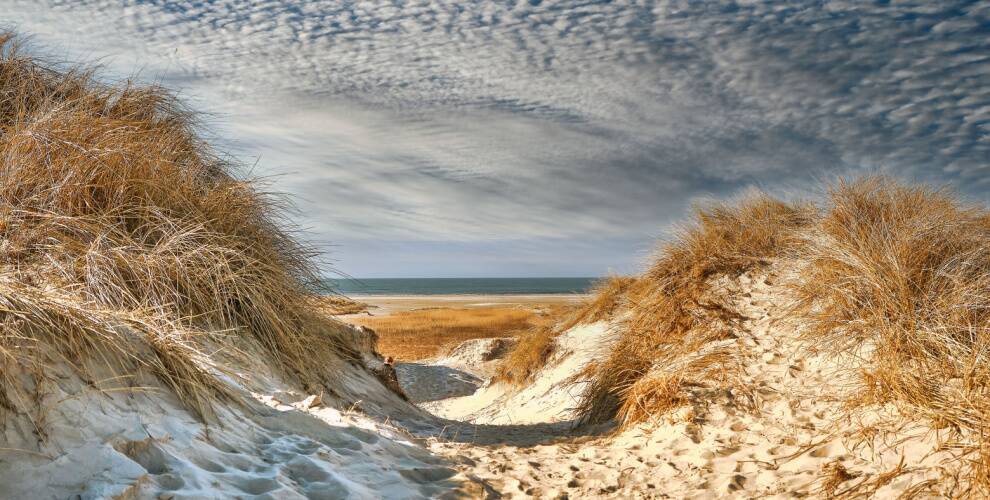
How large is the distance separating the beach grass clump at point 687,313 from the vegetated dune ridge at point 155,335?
2.40 m

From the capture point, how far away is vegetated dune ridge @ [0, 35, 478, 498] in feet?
9.05

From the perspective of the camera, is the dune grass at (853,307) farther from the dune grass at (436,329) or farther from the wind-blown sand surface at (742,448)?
the dune grass at (436,329)

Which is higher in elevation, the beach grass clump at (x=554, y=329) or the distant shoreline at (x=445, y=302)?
the beach grass clump at (x=554, y=329)

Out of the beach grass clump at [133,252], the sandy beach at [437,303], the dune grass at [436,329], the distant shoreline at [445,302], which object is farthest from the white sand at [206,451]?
the sandy beach at [437,303]

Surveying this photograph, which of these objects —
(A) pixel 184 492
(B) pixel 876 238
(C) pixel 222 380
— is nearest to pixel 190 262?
(C) pixel 222 380

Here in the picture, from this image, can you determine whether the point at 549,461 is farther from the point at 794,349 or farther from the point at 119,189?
the point at 119,189

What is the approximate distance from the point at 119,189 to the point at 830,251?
7109 millimetres

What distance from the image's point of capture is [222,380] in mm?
4098

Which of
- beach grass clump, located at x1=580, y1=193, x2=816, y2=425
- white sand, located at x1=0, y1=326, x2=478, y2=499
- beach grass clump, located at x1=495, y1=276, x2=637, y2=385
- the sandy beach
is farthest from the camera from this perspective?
the sandy beach

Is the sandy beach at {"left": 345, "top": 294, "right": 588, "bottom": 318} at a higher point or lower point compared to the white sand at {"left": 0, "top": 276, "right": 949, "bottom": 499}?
lower

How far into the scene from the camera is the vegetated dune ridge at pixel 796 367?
404cm

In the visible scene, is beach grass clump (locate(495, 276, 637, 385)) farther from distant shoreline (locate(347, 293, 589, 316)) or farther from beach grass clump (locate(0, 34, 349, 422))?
distant shoreline (locate(347, 293, 589, 316))

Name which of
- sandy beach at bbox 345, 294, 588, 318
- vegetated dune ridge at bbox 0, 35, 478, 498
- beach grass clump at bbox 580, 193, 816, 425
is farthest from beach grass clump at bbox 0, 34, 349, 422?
sandy beach at bbox 345, 294, 588, 318

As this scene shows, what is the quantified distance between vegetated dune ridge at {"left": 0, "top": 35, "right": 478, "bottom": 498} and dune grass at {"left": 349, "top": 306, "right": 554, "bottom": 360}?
1435 centimetres
